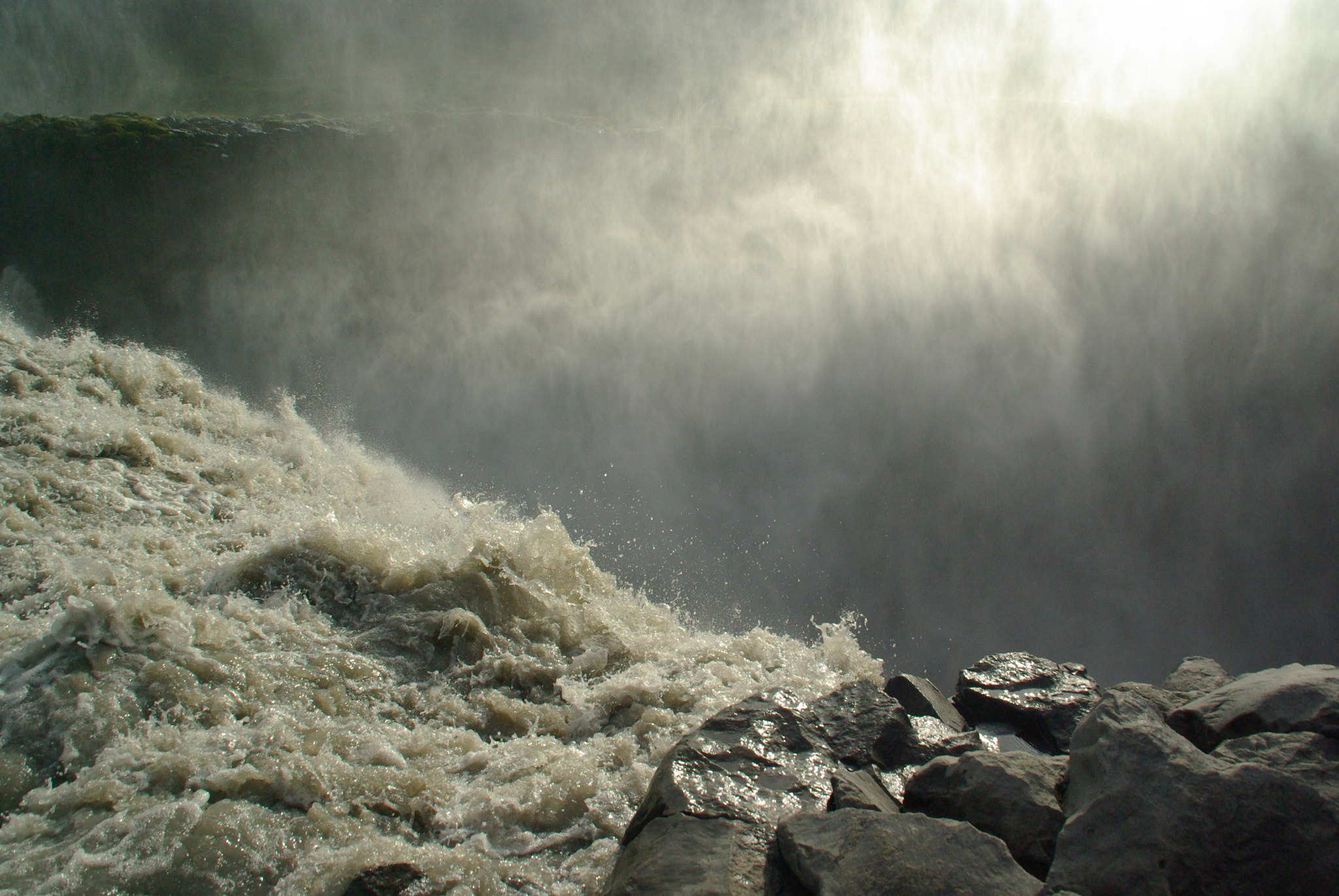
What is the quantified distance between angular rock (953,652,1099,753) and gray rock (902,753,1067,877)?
273 centimetres

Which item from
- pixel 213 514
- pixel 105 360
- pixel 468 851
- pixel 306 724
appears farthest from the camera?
pixel 105 360

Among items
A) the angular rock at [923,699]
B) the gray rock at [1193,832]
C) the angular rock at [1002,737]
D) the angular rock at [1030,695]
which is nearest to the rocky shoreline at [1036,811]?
the gray rock at [1193,832]

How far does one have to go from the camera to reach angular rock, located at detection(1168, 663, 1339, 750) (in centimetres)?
359

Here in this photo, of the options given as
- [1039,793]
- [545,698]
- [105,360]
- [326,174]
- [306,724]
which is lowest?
[1039,793]

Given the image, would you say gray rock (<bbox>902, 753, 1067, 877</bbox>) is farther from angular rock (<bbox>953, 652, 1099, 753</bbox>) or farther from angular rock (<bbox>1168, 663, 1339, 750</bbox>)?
angular rock (<bbox>953, 652, 1099, 753</bbox>)

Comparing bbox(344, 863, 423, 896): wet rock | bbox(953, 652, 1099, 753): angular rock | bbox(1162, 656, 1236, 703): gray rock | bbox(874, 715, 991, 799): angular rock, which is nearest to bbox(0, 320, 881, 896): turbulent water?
bbox(344, 863, 423, 896): wet rock

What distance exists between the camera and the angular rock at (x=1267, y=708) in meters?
3.59

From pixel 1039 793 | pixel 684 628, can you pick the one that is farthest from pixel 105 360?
pixel 1039 793

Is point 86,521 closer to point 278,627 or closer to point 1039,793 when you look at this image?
point 278,627

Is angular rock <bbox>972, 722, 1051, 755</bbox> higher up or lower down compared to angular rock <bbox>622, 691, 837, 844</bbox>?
higher up

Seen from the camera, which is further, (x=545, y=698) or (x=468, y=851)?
(x=545, y=698)

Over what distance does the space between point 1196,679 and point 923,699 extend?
2558 millimetres

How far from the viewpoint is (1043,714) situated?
22.3 ft

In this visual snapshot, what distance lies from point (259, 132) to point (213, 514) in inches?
924
